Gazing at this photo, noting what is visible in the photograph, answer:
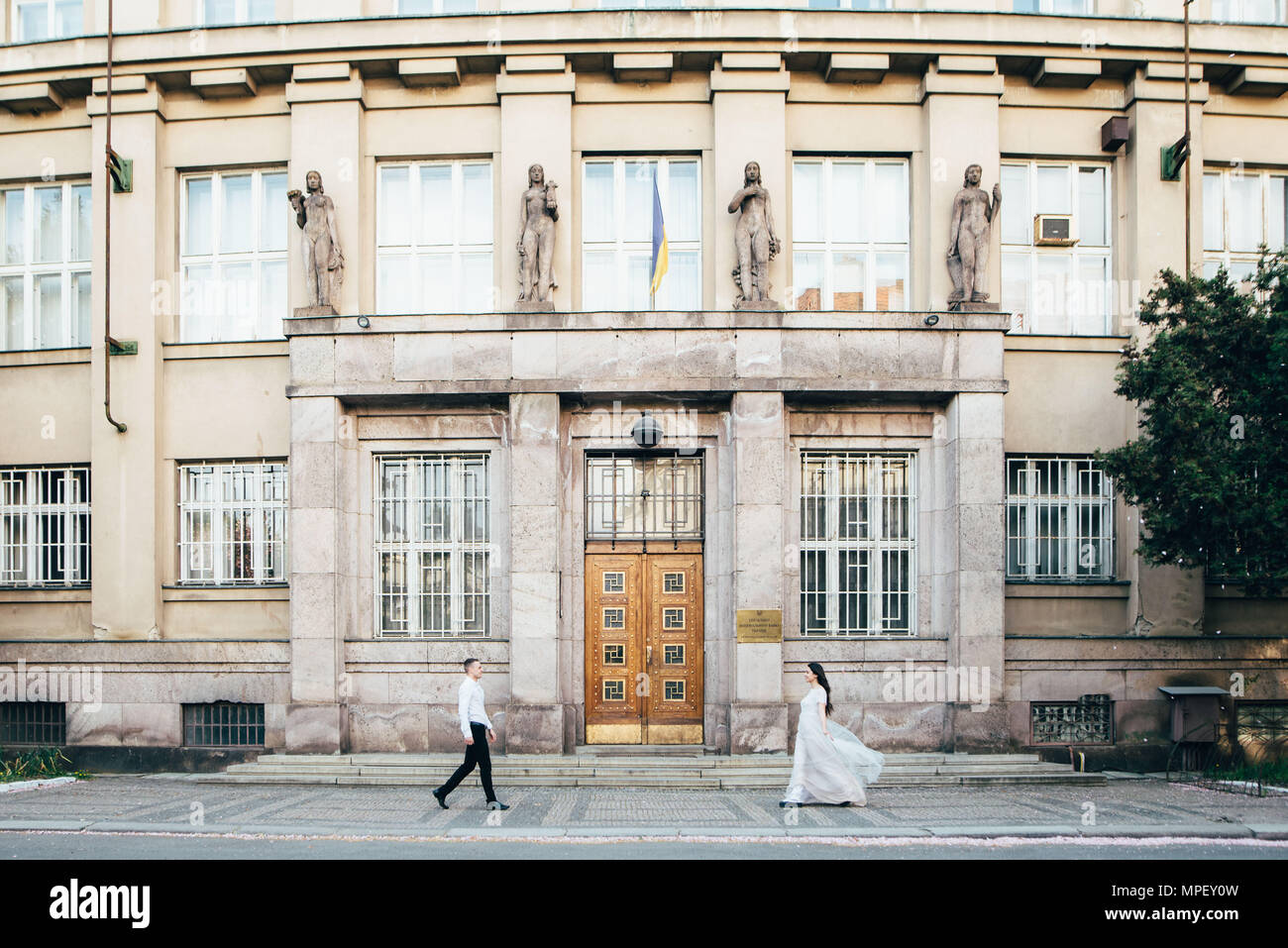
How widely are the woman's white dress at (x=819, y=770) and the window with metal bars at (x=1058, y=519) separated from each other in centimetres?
514

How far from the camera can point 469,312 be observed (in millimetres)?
15664

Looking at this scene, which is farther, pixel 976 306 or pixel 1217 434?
pixel 976 306

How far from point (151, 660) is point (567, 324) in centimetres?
802

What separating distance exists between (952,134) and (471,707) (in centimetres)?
1081

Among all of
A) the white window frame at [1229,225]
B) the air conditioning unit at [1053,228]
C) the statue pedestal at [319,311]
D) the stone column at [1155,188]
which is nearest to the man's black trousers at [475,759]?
the statue pedestal at [319,311]

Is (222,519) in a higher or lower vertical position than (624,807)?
higher

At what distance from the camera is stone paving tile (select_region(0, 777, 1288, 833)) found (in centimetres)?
1144

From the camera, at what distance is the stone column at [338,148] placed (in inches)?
619

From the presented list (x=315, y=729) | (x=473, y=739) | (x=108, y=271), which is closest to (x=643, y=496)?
(x=473, y=739)

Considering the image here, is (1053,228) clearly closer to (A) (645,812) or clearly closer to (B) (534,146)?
(B) (534,146)

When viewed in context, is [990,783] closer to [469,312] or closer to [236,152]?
[469,312]

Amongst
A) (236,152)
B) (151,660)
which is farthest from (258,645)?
(236,152)

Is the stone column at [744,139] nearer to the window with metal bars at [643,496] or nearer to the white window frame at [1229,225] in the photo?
the window with metal bars at [643,496]

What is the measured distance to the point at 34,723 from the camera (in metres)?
16.0
